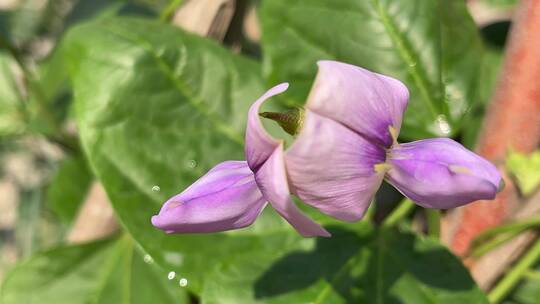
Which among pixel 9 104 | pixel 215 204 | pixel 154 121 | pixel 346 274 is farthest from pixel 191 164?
pixel 9 104

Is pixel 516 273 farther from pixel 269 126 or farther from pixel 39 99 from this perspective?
pixel 39 99

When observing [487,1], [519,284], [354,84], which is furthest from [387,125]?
[487,1]

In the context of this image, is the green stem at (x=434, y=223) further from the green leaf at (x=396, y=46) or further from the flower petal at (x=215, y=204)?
the flower petal at (x=215, y=204)

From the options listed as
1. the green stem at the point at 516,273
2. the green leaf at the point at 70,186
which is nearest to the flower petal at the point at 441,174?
the green stem at the point at 516,273

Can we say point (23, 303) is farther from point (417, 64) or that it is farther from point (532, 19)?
point (532, 19)

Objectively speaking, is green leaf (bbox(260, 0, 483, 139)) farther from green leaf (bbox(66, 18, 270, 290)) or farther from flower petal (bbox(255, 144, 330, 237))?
flower petal (bbox(255, 144, 330, 237))
